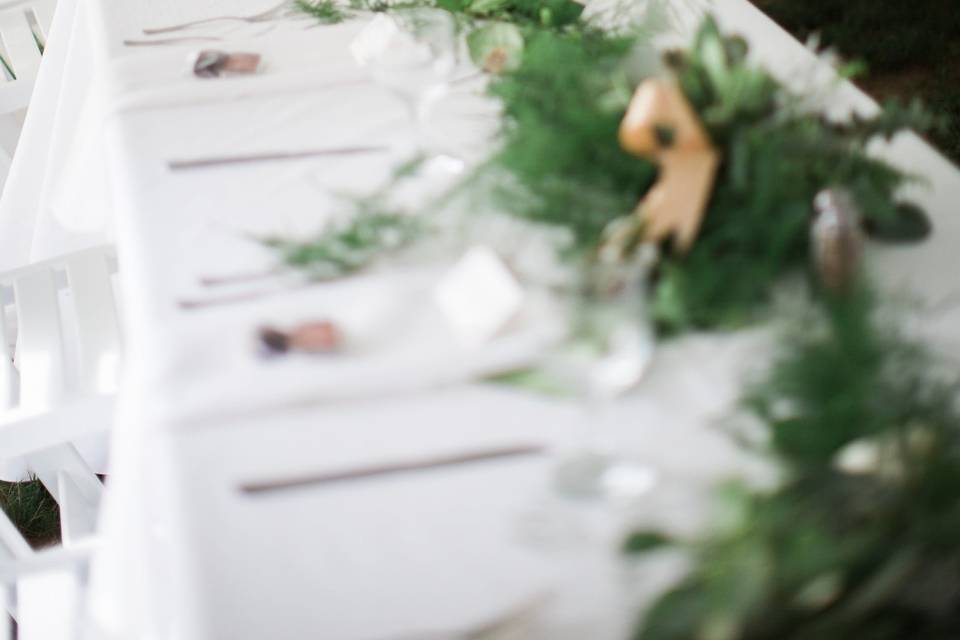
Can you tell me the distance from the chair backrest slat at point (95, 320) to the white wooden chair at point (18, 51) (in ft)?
2.23

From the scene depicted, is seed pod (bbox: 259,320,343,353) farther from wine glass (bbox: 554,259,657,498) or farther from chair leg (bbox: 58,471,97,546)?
chair leg (bbox: 58,471,97,546)

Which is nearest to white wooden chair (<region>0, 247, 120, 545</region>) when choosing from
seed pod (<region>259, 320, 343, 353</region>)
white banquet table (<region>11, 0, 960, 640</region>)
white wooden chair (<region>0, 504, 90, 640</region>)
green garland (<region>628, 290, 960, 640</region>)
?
white wooden chair (<region>0, 504, 90, 640</region>)

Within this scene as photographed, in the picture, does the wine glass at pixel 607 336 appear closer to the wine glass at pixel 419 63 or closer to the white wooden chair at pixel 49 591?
Answer: the wine glass at pixel 419 63

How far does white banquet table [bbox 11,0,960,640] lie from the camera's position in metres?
0.83

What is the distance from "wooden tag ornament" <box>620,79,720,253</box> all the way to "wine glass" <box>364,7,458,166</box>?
1.19ft

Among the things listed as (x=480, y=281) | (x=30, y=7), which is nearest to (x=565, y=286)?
(x=480, y=281)

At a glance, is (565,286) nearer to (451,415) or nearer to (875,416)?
(451,415)

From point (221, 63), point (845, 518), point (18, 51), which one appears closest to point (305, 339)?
point (845, 518)

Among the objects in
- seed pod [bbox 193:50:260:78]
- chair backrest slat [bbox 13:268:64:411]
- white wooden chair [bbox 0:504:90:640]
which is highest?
seed pod [bbox 193:50:260:78]

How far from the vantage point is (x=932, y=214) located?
1.14m

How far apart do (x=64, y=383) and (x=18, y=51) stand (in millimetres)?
1048

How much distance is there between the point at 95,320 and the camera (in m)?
1.66

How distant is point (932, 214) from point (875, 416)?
48 cm

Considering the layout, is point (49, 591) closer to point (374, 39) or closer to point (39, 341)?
point (39, 341)
